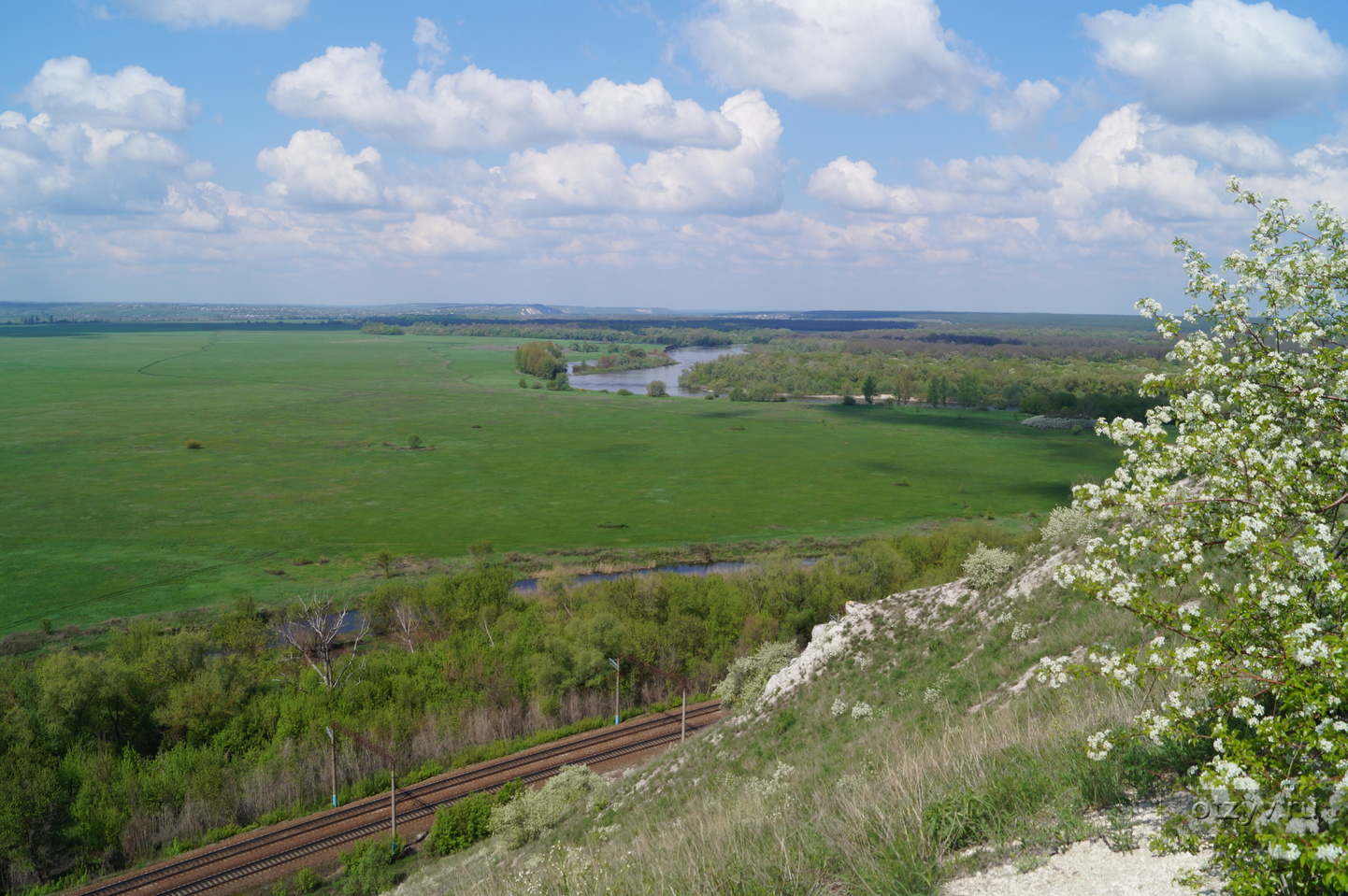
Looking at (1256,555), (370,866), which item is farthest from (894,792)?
(370,866)

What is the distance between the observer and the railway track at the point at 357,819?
84.9 ft

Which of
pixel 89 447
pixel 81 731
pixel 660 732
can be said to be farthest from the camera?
pixel 89 447

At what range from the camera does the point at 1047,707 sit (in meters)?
12.3

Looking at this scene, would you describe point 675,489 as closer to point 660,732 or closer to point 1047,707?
point 660,732

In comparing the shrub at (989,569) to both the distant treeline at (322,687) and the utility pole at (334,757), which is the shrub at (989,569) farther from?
the utility pole at (334,757)

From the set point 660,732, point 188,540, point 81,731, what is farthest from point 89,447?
point 660,732

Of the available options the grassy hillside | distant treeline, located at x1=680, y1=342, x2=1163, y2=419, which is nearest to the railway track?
the grassy hillside

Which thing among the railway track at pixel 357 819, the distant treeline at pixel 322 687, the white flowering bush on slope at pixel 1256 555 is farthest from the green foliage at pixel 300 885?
the white flowering bush on slope at pixel 1256 555

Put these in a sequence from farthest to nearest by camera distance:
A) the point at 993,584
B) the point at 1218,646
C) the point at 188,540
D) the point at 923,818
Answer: the point at 188,540, the point at 993,584, the point at 923,818, the point at 1218,646

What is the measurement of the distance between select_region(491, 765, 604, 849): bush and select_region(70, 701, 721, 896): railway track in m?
6.17

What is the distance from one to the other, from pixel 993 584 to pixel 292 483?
282 ft

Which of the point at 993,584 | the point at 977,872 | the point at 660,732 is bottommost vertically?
the point at 660,732

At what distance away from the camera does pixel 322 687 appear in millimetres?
37406

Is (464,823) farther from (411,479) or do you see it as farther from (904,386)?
(904,386)
